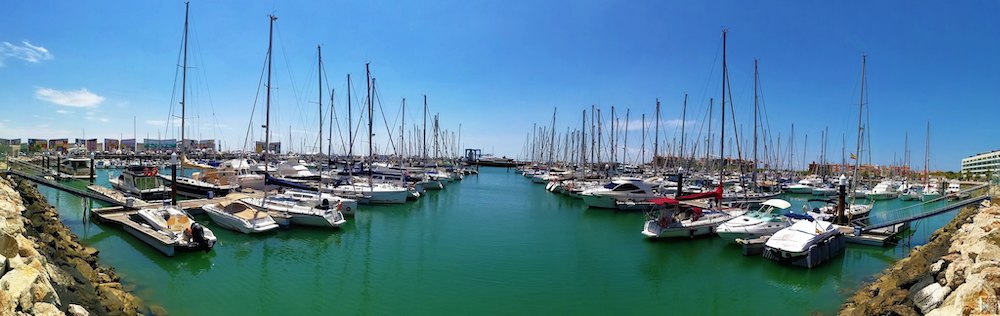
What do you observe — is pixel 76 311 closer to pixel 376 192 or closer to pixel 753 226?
pixel 753 226

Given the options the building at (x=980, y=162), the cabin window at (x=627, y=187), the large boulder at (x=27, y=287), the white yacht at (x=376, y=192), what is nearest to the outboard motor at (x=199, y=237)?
the large boulder at (x=27, y=287)

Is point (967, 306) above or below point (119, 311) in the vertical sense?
above

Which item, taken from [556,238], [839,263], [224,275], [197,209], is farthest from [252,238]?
[839,263]

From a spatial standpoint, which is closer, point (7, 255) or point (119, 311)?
point (7, 255)

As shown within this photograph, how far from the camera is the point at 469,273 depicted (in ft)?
63.2

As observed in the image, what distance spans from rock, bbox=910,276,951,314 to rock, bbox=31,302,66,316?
2032cm

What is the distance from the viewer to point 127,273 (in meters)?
17.5

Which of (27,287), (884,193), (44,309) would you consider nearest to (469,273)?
(44,309)

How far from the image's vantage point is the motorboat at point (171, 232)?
20125mm

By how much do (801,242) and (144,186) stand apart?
49.4 m

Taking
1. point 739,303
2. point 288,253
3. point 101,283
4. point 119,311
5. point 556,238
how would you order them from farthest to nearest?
point 556,238, point 288,253, point 739,303, point 101,283, point 119,311

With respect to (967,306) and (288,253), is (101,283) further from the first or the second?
(967,306)

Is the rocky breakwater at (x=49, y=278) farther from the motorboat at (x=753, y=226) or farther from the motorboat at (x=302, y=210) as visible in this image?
the motorboat at (x=753, y=226)

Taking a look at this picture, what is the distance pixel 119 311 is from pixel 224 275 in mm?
6294
